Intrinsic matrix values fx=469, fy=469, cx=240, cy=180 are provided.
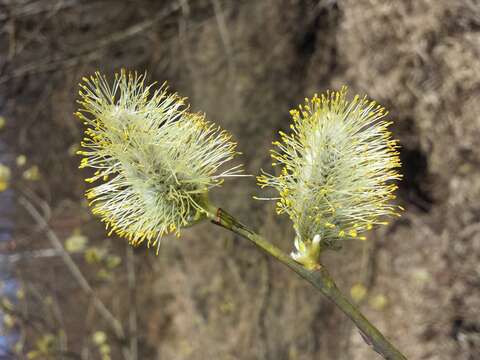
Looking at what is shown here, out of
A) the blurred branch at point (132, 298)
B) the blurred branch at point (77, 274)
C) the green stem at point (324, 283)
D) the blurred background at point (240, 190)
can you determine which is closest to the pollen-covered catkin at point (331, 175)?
the green stem at point (324, 283)

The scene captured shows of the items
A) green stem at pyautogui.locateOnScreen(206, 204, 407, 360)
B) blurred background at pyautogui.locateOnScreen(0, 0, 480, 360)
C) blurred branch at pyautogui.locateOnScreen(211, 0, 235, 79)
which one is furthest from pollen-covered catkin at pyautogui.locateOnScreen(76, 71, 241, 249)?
blurred branch at pyautogui.locateOnScreen(211, 0, 235, 79)

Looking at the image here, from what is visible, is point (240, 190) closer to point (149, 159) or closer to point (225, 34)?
point (225, 34)

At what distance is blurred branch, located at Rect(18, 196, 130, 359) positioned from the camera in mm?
2547

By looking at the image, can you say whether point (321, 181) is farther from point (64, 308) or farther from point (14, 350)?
point (64, 308)

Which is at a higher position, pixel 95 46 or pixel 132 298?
pixel 95 46

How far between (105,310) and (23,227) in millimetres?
682

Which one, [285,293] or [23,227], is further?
[23,227]

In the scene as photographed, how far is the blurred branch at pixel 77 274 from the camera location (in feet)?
8.36

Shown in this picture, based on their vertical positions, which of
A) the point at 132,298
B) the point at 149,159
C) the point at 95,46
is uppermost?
the point at 95,46

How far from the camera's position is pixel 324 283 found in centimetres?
77

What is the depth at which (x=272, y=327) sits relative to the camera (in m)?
2.40

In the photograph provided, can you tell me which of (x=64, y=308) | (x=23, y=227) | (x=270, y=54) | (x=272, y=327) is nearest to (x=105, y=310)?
(x=64, y=308)

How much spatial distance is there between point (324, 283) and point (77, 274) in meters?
2.14

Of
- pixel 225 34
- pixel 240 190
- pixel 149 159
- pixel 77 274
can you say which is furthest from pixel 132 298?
pixel 149 159
